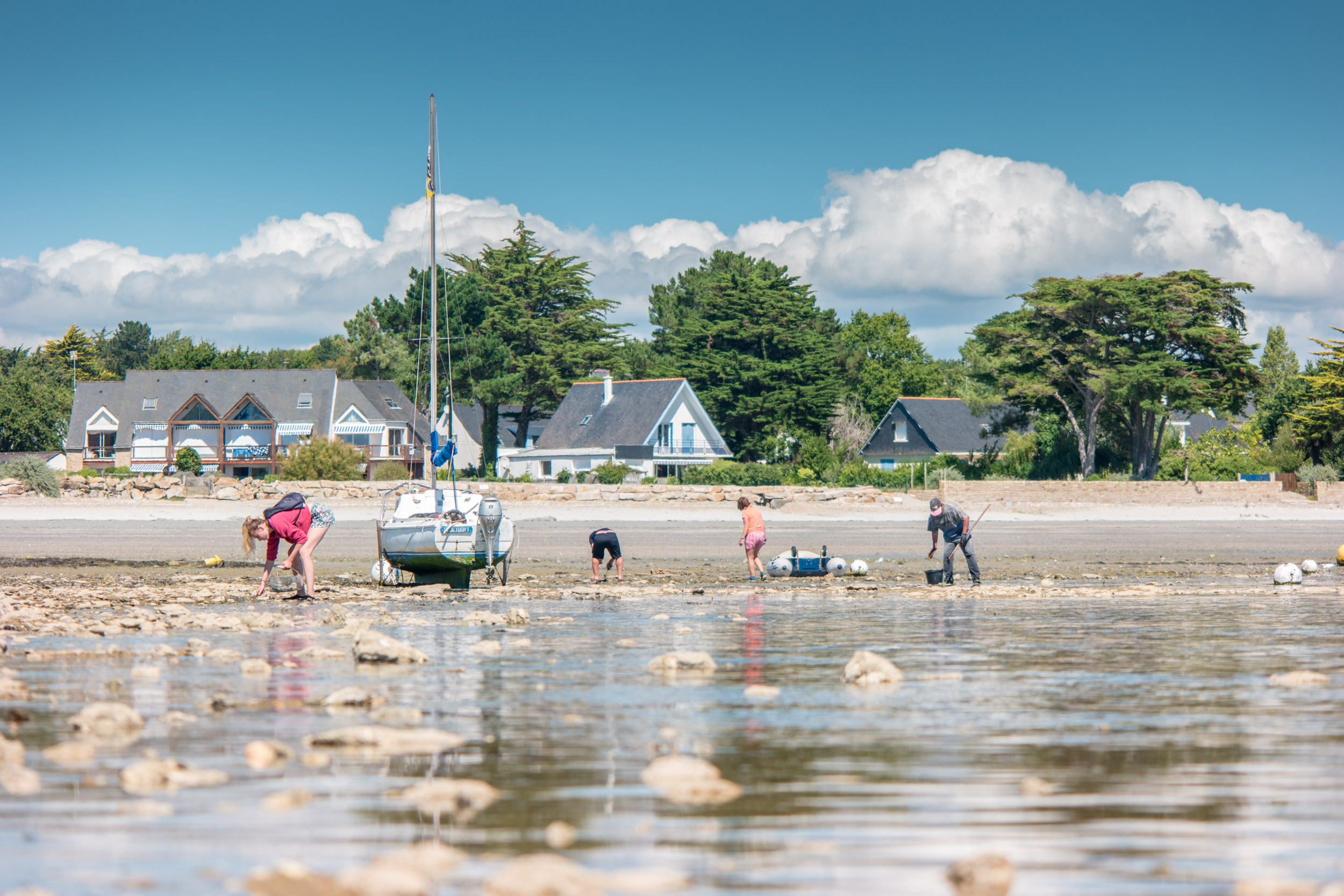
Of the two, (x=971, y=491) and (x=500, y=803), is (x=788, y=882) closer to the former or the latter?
(x=500, y=803)

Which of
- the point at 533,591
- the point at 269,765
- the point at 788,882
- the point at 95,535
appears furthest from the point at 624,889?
the point at 95,535

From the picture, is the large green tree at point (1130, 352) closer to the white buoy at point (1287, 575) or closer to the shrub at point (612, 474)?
the shrub at point (612, 474)

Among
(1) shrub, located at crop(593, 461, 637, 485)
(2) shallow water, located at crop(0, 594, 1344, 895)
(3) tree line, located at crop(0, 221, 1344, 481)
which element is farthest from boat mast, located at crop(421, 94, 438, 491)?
(1) shrub, located at crop(593, 461, 637, 485)

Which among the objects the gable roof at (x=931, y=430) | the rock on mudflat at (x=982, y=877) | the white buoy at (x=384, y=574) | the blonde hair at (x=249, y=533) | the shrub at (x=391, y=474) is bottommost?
the white buoy at (x=384, y=574)

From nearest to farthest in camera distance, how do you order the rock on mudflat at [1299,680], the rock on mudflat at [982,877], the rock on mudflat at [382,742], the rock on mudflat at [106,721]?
the rock on mudflat at [982,877] → the rock on mudflat at [382,742] → the rock on mudflat at [106,721] → the rock on mudflat at [1299,680]

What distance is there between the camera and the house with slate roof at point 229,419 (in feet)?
245

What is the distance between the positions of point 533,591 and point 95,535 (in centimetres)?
1755

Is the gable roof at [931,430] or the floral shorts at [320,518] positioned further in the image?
the gable roof at [931,430]

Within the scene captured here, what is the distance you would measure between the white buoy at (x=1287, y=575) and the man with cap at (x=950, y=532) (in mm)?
5147

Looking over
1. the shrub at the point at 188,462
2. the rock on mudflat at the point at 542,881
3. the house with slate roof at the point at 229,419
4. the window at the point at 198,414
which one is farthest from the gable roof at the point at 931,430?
the rock on mudflat at the point at 542,881

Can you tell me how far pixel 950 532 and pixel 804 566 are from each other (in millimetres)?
3423

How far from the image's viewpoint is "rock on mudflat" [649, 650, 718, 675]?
1055 cm

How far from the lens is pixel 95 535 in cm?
3142

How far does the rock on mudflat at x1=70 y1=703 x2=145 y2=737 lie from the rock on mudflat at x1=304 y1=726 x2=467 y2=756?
1.28 meters
